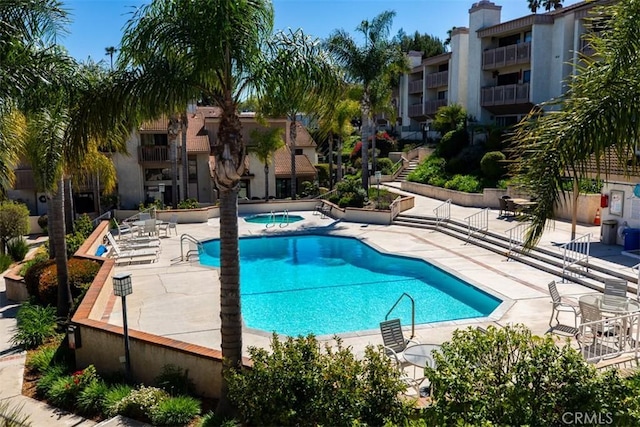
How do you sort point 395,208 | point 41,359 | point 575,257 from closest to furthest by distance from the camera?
point 41,359 → point 575,257 → point 395,208

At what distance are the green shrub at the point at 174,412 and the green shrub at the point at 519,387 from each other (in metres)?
4.39

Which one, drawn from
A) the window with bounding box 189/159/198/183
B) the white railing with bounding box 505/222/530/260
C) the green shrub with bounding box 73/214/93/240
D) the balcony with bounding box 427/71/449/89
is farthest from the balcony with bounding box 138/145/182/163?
the balcony with bounding box 427/71/449/89

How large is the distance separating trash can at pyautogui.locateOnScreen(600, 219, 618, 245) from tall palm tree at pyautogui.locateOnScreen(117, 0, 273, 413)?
1529 centimetres

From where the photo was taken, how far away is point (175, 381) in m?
9.14

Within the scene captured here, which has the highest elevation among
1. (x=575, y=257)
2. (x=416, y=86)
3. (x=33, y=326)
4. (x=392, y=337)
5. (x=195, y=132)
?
(x=416, y=86)

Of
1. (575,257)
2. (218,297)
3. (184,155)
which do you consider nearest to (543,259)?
(575,257)

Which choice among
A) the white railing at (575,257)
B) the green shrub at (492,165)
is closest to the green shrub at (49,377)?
the white railing at (575,257)

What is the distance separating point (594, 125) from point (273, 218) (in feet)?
77.3

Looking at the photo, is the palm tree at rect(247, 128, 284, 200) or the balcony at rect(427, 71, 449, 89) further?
the balcony at rect(427, 71, 449, 89)

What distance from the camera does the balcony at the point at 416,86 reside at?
48625 mm

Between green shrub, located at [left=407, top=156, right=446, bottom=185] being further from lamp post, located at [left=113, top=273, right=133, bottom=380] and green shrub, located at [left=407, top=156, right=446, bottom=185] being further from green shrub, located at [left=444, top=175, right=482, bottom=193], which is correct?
lamp post, located at [left=113, top=273, right=133, bottom=380]

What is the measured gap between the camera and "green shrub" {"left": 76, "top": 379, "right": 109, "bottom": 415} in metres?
8.92

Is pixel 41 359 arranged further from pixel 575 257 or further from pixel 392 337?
pixel 575 257

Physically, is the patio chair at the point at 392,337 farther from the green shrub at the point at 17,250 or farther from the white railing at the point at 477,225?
the green shrub at the point at 17,250
